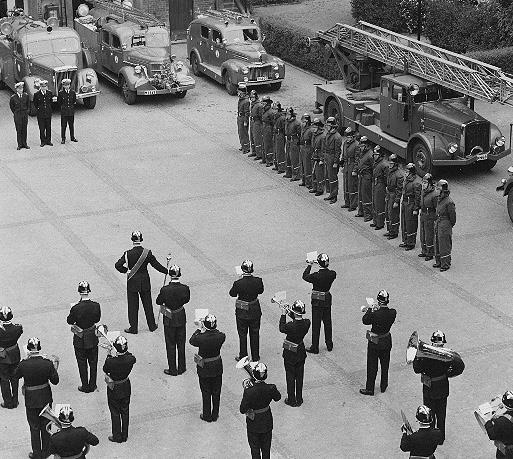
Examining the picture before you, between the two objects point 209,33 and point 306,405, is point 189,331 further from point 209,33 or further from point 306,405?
point 209,33

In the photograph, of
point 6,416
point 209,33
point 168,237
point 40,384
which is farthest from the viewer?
point 209,33

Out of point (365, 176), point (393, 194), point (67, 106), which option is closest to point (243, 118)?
point (67, 106)

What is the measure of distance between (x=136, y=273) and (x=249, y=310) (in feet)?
5.77

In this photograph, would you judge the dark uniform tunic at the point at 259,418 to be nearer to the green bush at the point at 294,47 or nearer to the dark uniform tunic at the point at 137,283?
the dark uniform tunic at the point at 137,283

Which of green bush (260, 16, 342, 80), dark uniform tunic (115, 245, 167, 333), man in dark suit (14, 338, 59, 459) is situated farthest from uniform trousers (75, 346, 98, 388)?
green bush (260, 16, 342, 80)

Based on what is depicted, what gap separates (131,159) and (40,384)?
11378mm

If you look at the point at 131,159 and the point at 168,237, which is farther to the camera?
the point at 131,159

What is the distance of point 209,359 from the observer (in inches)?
543

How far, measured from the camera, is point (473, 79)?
72.4ft

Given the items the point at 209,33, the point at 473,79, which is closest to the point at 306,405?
the point at 473,79

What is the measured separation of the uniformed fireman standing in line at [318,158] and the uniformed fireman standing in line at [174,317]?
7.01m

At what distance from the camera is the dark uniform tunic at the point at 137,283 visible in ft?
52.7

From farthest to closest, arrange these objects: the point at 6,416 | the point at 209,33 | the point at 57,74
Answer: the point at 209,33 → the point at 57,74 → the point at 6,416

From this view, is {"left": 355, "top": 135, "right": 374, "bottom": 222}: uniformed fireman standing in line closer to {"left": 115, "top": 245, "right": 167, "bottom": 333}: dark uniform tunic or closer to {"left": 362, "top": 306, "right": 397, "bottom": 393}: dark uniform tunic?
{"left": 115, "top": 245, "right": 167, "bottom": 333}: dark uniform tunic
